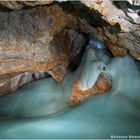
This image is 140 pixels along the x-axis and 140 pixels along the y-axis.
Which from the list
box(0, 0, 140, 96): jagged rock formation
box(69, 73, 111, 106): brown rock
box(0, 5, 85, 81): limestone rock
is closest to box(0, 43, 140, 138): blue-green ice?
box(69, 73, 111, 106): brown rock

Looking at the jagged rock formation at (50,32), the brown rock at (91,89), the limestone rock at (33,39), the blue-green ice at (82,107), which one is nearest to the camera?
the jagged rock formation at (50,32)

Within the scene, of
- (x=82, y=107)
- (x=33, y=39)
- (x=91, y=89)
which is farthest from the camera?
(x=91, y=89)

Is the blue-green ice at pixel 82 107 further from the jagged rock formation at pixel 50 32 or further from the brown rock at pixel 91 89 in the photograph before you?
the jagged rock formation at pixel 50 32

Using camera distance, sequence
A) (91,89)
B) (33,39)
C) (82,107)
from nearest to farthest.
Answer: (33,39), (82,107), (91,89)

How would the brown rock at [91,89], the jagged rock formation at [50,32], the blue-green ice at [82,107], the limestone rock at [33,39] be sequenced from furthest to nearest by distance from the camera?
the brown rock at [91,89] < the blue-green ice at [82,107] < the limestone rock at [33,39] < the jagged rock formation at [50,32]

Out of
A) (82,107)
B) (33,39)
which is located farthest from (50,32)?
(82,107)

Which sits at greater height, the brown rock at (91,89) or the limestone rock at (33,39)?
the limestone rock at (33,39)

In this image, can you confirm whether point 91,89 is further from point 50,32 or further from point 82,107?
point 50,32

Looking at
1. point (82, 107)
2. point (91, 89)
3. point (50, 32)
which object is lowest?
point (82, 107)

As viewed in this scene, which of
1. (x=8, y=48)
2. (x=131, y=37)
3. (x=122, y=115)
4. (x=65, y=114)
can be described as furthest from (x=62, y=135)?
(x=131, y=37)

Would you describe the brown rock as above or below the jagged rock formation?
below

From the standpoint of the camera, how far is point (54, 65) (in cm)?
412

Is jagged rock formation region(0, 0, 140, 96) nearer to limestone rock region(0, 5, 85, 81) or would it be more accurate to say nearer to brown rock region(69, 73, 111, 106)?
limestone rock region(0, 5, 85, 81)

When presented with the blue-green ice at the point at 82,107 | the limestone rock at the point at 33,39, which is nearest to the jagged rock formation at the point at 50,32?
the limestone rock at the point at 33,39
